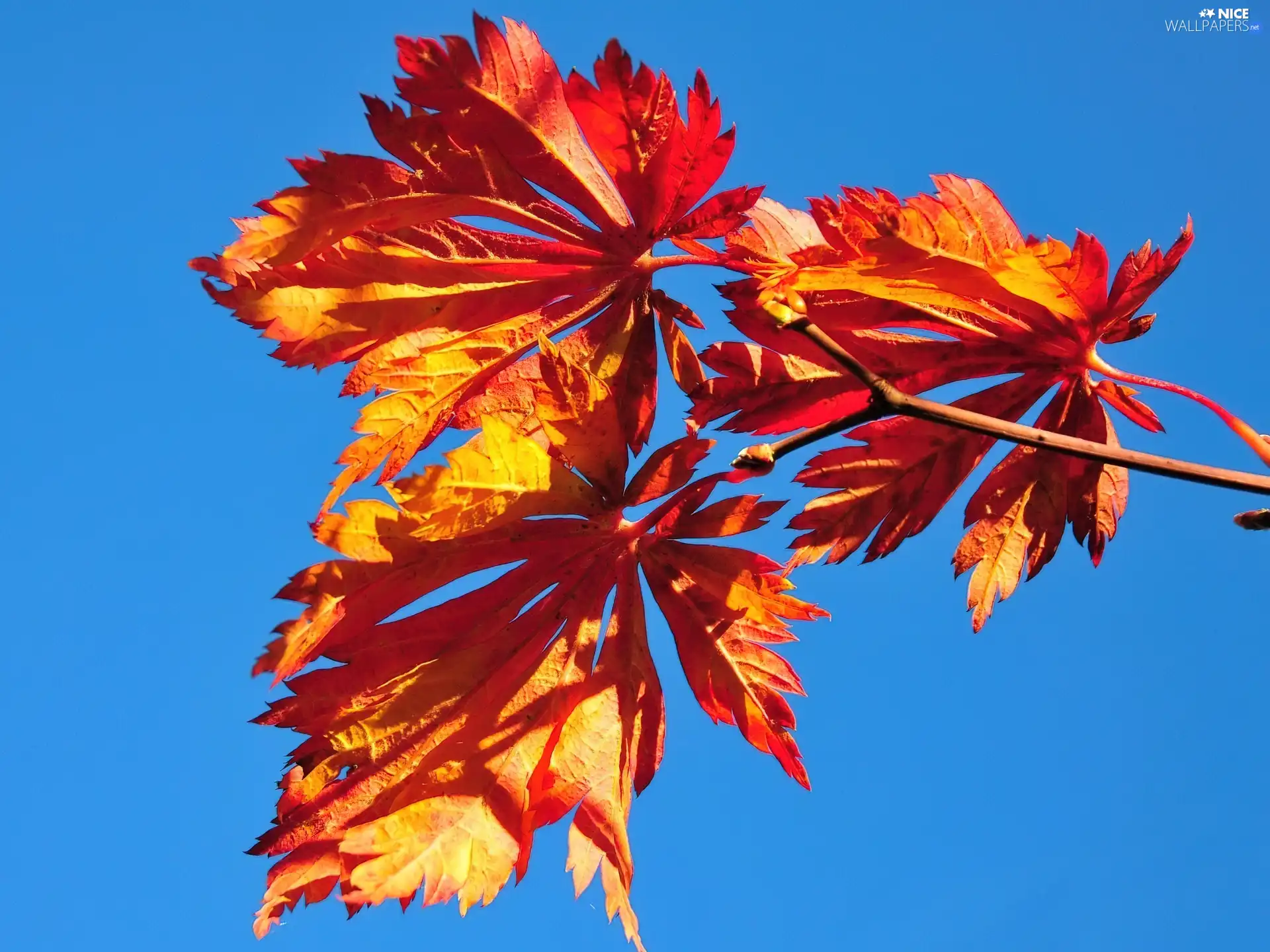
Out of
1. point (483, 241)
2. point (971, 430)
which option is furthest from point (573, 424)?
point (971, 430)

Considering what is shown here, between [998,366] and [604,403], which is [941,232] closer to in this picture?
[998,366]

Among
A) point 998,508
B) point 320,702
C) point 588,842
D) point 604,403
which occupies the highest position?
point 604,403

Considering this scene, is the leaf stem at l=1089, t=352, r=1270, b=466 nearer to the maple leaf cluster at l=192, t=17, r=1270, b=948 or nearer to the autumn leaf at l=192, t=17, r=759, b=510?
the maple leaf cluster at l=192, t=17, r=1270, b=948

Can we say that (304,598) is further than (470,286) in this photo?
No

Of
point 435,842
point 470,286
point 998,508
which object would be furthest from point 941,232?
point 435,842

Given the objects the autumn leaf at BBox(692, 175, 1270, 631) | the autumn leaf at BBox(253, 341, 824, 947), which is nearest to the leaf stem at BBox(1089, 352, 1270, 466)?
the autumn leaf at BBox(692, 175, 1270, 631)

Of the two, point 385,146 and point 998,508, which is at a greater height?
point 385,146

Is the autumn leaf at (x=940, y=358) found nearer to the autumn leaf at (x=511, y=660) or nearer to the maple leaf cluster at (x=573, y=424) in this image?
the maple leaf cluster at (x=573, y=424)
